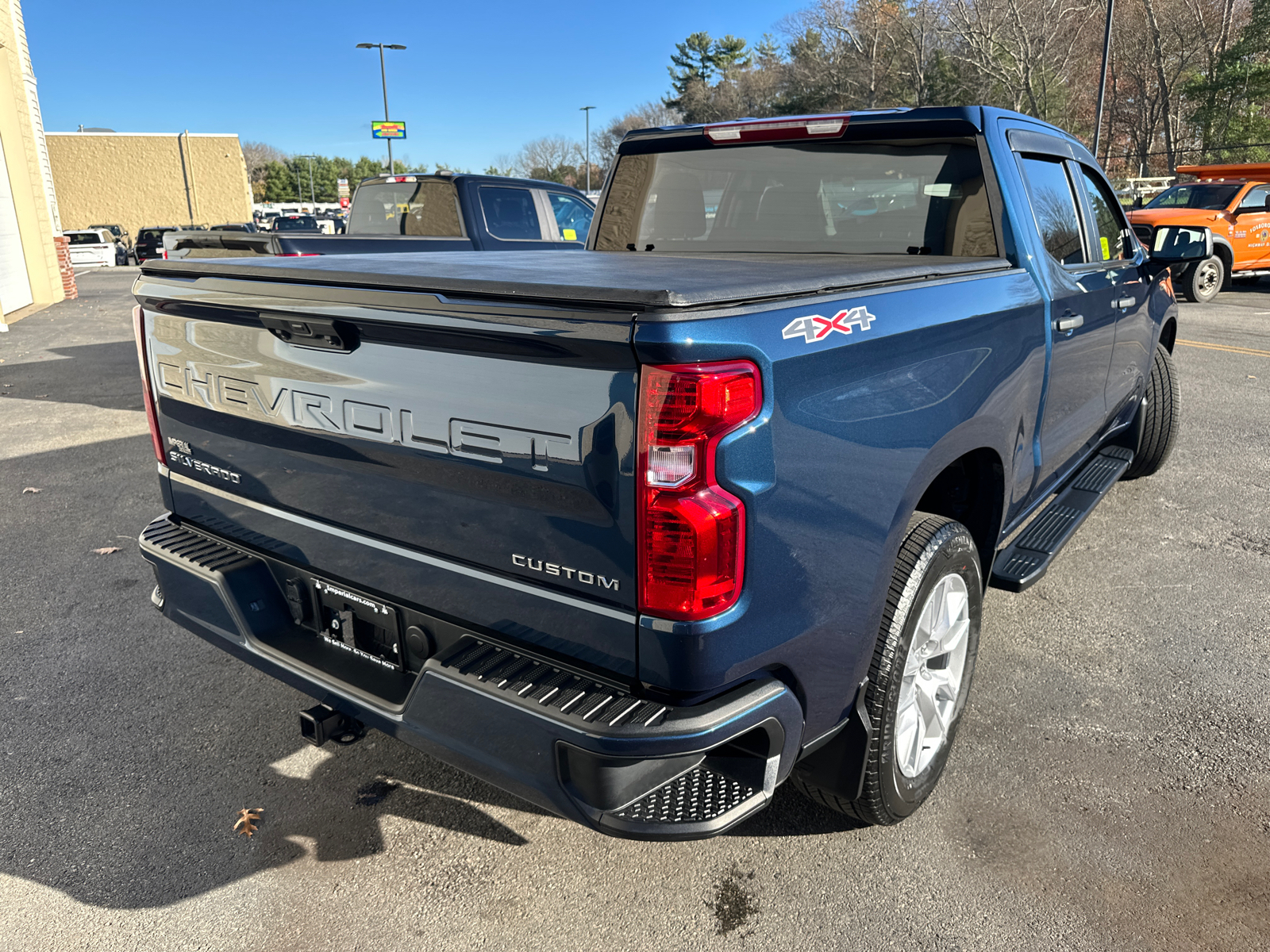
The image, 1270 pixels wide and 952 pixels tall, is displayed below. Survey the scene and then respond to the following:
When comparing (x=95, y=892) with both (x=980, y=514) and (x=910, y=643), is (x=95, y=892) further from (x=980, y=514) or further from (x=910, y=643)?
(x=980, y=514)

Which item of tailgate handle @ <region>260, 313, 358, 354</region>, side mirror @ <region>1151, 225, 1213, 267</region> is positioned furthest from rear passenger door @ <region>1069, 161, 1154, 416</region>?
tailgate handle @ <region>260, 313, 358, 354</region>

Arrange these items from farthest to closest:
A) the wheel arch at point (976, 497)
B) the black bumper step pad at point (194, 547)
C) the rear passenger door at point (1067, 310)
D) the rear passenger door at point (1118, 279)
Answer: the rear passenger door at point (1118, 279) < the rear passenger door at point (1067, 310) < the wheel arch at point (976, 497) < the black bumper step pad at point (194, 547)

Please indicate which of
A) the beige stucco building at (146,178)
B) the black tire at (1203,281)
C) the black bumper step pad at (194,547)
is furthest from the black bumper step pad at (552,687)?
the beige stucco building at (146,178)

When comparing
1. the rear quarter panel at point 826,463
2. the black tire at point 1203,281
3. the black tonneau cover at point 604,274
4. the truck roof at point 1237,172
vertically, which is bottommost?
the black tire at point 1203,281

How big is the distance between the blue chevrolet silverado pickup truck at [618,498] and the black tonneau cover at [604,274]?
14 millimetres

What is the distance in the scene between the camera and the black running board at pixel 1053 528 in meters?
3.21

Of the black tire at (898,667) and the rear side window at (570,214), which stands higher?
the rear side window at (570,214)

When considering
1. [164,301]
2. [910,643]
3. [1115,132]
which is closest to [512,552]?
[910,643]

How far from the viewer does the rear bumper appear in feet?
5.80

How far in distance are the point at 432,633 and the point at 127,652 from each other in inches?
93.7

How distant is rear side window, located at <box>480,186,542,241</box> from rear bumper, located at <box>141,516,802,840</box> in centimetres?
737

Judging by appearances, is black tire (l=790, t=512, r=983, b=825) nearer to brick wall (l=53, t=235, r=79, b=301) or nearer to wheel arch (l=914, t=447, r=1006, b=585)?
wheel arch (l=914, t=447, r=1006, b=585)

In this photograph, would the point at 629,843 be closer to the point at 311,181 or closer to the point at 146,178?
the point at 146,178

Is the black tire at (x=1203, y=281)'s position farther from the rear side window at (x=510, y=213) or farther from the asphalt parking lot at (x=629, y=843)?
the asphalt parking lot at (x=629, y=843)
